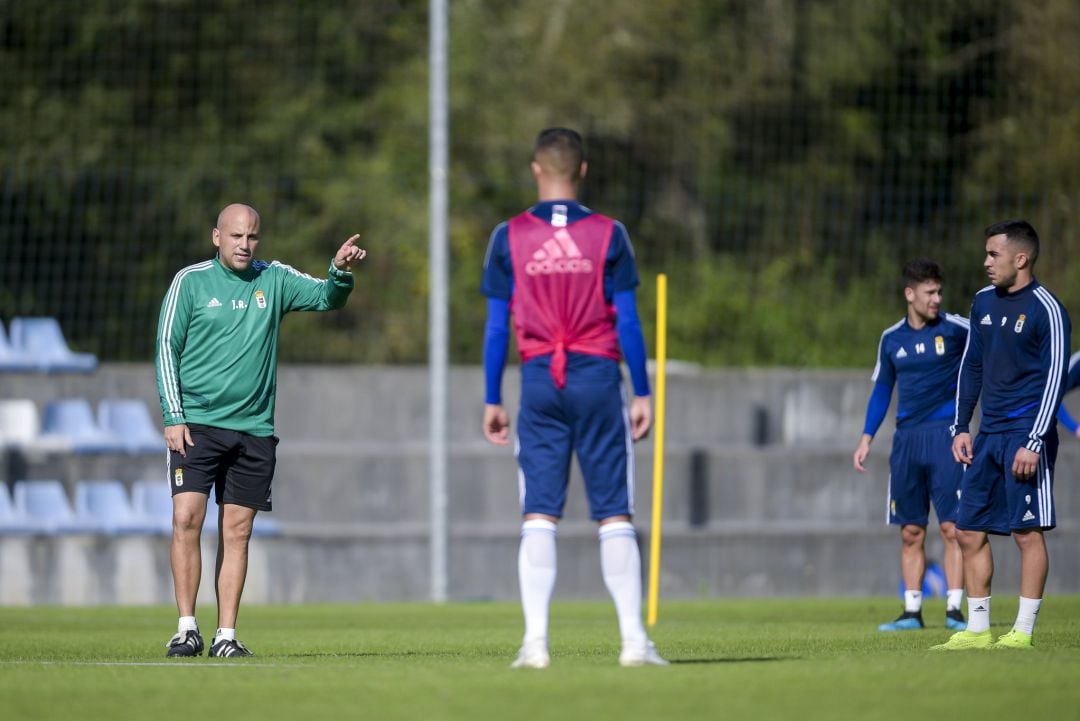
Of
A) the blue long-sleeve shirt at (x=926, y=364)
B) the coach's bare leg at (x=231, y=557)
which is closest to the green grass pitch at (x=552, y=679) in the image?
the coach's bare leg at (x=231, y=557)

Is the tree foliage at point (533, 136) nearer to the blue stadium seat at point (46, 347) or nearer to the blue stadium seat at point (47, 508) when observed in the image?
the blue stadium seat at point (46, 347)

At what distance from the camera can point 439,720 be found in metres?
5.84

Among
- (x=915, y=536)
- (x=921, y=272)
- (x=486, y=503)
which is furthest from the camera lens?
(x=486, y=503)

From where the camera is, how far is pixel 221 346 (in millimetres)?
9156

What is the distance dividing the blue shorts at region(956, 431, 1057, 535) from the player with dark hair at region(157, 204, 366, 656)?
3.34 m

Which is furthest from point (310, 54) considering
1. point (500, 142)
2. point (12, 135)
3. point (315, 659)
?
point (315, 659)

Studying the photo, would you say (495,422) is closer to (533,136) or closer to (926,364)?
(926,364)

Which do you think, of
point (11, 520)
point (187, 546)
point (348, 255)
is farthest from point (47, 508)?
point (348, 255)

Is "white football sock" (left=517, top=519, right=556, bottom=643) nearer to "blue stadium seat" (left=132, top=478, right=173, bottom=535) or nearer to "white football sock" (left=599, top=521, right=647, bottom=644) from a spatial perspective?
"white football sock" (left=599, top=521, right=647, bottom=644)

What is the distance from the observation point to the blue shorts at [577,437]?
721cm

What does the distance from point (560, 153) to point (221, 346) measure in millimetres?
2670

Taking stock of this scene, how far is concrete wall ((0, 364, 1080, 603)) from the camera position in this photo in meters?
18.4

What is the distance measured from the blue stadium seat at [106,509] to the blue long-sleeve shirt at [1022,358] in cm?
1152

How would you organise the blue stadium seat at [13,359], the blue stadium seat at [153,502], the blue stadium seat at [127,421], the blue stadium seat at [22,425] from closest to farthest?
the blue stadium seat at [153,502]
the blue stadium seat at [22,425]
the blue stadium seat at [127,421]
the blue stadium seat at [13,359]
